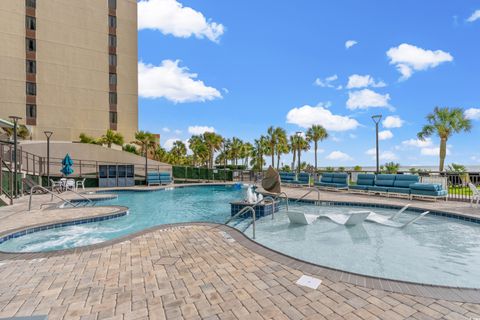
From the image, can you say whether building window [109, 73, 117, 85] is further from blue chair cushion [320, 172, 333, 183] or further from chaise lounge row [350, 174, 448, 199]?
chaise lounge row [350, 174, 448, 199]

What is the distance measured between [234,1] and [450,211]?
11.3 metres

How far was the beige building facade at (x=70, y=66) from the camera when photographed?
89.0 ft

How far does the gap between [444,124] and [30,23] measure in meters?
43.7

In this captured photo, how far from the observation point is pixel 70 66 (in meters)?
29.7

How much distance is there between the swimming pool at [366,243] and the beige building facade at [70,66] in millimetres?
27228

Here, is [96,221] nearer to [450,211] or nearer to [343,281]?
[343,281]

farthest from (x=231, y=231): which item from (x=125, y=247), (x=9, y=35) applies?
(x=9, y=35)

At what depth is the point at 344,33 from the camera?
16094 millimetres

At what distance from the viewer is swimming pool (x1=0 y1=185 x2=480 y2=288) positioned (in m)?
4.12

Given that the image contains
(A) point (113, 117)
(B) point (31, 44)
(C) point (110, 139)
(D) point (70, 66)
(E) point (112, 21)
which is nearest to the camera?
(B) point (31, 44)

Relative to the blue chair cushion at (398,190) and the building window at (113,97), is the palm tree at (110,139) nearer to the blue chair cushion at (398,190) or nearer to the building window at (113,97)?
the building window at (113,97)

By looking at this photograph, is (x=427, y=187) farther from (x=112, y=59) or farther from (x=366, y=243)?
(x=112, y=59)

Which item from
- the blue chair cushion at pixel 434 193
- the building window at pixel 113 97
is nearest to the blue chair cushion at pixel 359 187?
the blue chair cushion at pixel 434 193

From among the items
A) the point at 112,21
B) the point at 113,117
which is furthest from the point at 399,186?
the point at 112,21
